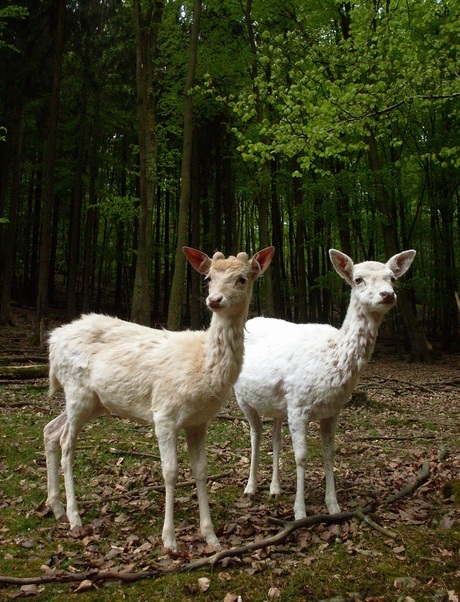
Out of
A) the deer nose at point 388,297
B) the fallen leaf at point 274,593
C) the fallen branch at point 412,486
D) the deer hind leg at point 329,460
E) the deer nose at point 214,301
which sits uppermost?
the deer nose at point 388,297

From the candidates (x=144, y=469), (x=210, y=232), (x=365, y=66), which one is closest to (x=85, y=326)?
(x=144, y=469)

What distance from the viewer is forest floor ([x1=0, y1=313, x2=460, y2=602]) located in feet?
12.3

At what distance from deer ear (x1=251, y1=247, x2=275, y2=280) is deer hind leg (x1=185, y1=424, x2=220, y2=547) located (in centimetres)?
143

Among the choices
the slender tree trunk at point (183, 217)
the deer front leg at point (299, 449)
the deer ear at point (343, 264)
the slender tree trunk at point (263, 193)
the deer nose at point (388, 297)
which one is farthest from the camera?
the slender tree trunk at point (263, 193)

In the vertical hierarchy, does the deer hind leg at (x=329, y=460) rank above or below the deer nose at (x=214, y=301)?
below

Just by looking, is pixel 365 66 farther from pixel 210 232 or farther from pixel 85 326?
pixel 210 232

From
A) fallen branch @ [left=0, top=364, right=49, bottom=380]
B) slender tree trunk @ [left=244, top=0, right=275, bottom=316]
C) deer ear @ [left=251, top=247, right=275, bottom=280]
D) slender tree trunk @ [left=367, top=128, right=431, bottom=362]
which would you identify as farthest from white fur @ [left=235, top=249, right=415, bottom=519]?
slender tree trunk @ [left=367, top=128, right=431, bottom=362]

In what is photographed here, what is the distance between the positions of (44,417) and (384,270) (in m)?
6.13

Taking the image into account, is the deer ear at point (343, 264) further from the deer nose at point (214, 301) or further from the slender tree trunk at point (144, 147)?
the slender tree trunk at point (144, 147)

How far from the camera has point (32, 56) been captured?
1883cm

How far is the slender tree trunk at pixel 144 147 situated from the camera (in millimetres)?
14742

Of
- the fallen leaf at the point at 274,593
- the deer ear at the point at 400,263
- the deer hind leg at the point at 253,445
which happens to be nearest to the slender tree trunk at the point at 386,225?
the deer ear at the point at 400,263

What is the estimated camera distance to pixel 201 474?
4.62 metres

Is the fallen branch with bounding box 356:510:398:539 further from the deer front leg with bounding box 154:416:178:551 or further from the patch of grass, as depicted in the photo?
the deer front leg with bounding box 154:416:178:551
